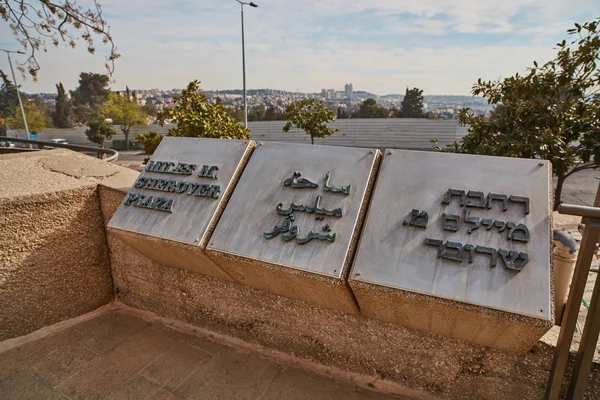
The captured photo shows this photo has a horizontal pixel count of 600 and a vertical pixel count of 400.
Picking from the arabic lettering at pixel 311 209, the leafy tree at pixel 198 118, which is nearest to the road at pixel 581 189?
the leafy tree at pixel 198 118

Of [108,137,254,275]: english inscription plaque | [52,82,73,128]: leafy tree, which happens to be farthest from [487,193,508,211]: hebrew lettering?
[52,82,73,128]: leafy tree

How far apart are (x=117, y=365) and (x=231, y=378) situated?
32.9 inches

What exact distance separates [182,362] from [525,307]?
7.03ft

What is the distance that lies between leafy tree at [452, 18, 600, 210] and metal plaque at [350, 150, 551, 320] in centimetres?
244

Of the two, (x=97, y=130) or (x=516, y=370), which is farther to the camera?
(x=97, y=130)

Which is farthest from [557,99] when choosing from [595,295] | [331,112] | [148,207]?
[331,112]

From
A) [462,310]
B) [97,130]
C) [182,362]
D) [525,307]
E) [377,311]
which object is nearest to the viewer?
[525,307]

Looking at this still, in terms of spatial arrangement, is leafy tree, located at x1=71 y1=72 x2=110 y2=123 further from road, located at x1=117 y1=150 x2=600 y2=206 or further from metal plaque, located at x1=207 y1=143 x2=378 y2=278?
metal plaque, located at x1=207 y1=143 x2=378 y2=278

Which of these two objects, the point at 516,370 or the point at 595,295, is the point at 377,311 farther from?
the point at 595,295

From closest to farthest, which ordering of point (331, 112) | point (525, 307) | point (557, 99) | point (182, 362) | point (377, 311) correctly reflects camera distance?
point (525, 307) < point (377, 311) < point (182, 362) < point (557, 99) < point (331, 112)

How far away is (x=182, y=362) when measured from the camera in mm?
2521

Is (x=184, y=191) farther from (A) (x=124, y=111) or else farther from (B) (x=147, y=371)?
(A) (x=124, y=111)

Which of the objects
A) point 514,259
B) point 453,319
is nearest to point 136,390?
point 453,319

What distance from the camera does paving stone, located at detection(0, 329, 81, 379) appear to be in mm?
2551
